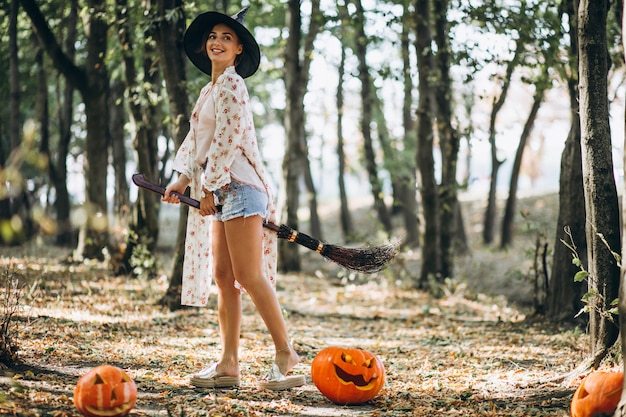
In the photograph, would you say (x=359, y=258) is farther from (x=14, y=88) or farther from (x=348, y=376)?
(x=14, y=88)

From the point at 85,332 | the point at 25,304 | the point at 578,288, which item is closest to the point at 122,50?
the point at 25,304

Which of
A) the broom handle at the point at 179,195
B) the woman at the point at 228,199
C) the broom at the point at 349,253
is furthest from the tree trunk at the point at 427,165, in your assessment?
the broom handle at the point at 179,195

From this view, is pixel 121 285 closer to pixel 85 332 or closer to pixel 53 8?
pixel 85 332

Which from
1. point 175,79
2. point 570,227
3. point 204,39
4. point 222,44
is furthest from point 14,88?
point 570,227

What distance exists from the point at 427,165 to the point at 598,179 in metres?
5.93

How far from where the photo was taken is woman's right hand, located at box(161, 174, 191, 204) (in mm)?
4305

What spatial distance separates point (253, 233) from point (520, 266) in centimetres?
822

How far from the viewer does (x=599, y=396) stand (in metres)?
3.59

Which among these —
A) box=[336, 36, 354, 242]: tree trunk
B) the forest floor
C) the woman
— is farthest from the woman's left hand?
box=[336, 36, 354, 242]: tree trunk

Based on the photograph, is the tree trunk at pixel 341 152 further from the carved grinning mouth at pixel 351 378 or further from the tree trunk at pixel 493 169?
the carved grinning mouth at pixel 351 378

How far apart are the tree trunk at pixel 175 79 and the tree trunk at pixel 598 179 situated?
13.7 ft

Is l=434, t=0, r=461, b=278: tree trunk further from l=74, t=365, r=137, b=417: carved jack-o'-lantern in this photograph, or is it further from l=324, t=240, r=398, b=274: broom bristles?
l=74, t=365, r=137, b=417: carved jack-o'-lantern

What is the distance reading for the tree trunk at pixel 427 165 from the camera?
33.5 ft

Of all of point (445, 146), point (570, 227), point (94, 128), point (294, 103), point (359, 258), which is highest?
point (294, 103)
